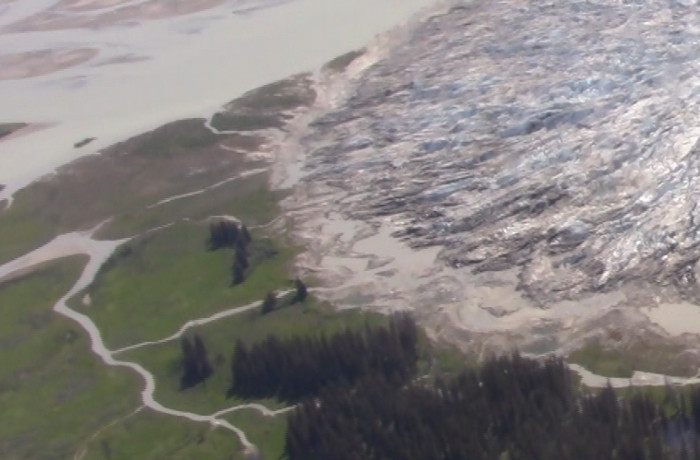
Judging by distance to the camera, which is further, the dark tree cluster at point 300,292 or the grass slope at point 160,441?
the dark tree cluster at point 300,292

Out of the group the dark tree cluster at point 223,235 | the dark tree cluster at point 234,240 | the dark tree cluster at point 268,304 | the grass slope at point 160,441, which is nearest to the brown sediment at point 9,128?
the dark tree cluster at point 234,240

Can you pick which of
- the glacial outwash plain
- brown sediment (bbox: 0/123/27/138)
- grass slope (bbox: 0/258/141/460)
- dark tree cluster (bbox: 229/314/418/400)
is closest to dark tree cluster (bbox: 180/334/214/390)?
the glacial outwash plain

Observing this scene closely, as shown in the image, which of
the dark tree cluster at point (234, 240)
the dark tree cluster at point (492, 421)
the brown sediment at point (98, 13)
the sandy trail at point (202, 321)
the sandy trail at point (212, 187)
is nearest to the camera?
the dark tree cluster at point (492, 421)

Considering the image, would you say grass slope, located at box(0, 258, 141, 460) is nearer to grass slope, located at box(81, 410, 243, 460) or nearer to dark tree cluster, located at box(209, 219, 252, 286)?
grass slope, located at box(81, 410, 243, 460)

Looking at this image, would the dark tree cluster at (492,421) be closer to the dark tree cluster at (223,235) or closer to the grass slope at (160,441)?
the grass slope at (160,441)

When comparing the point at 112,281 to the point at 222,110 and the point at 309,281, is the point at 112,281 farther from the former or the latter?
the point at 222,110

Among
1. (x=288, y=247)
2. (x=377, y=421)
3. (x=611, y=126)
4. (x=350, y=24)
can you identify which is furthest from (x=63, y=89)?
(x=377, y=421)

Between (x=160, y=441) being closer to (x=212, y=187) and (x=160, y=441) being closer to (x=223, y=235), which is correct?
(x=223, y=235)
